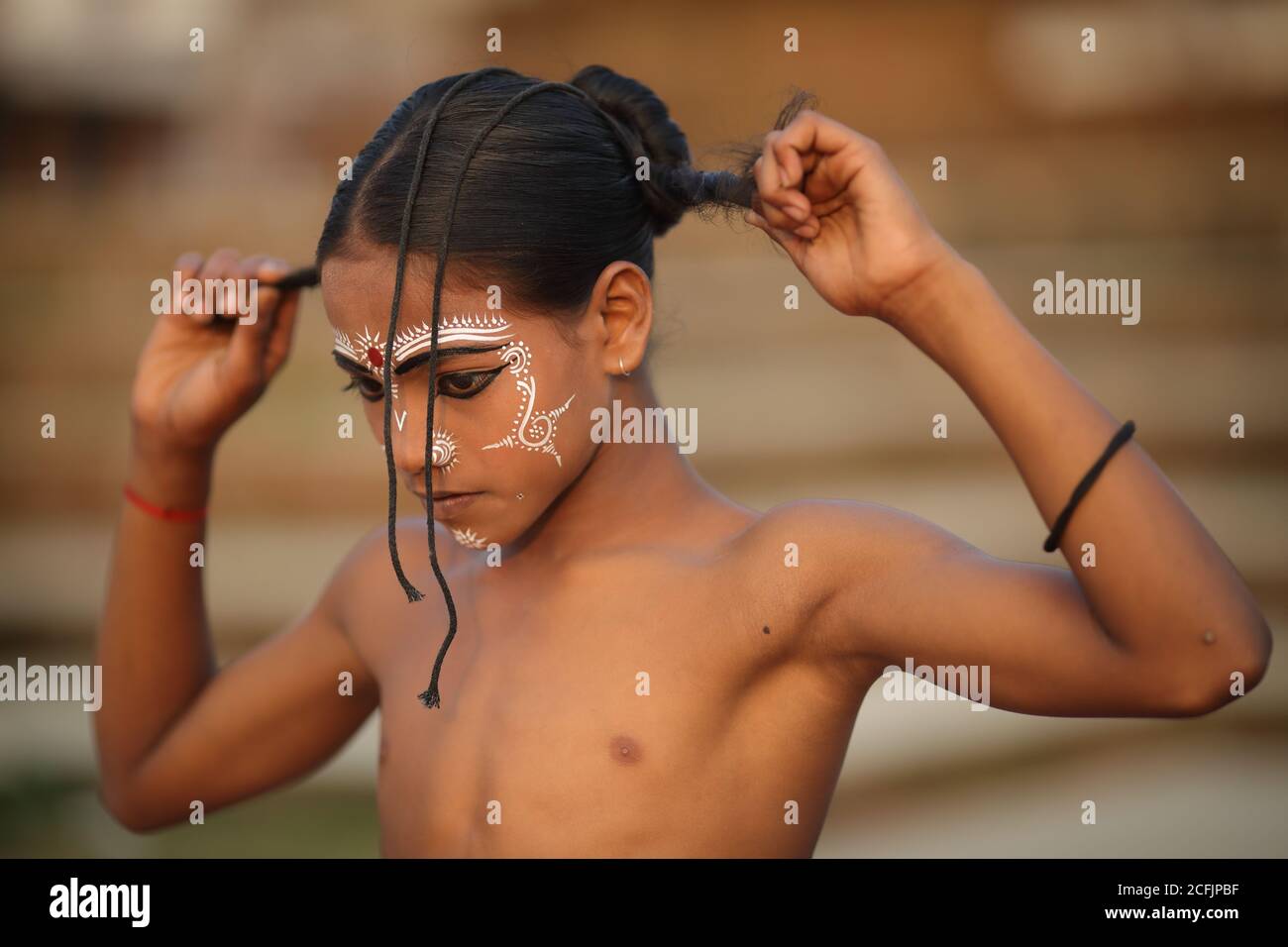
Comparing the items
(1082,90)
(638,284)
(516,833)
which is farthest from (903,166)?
(516,833)

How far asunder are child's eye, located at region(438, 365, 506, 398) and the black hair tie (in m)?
0.75

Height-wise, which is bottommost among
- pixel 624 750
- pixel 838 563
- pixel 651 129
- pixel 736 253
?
pixel 624 750

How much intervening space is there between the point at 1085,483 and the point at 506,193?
33.5 inches

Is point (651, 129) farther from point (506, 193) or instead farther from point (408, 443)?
point (408, 443)

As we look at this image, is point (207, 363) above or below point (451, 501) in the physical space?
above

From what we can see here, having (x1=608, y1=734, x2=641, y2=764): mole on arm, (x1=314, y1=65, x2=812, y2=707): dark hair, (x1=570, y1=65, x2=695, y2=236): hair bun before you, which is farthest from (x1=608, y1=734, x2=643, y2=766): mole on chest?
(x1=570, y1=65, x2=695, y2=236): hair bun

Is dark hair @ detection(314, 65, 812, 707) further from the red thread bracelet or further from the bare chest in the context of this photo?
the red thread bracelet

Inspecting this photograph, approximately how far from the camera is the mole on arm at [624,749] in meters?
1.82

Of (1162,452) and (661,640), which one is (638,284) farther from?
(1162,452)

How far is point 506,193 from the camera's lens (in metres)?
1.84

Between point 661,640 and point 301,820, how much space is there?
134 inches

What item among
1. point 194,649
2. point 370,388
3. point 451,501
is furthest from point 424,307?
point 194,649

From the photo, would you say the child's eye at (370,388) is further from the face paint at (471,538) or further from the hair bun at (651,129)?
the hair bun at (651,129)

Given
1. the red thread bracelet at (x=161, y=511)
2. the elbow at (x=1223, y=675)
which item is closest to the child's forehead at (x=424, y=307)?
the red thread bracelet at (x=161, y=511)
